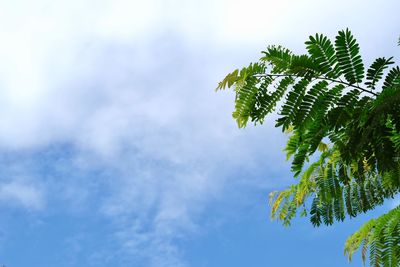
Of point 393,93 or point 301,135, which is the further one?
point 301,135

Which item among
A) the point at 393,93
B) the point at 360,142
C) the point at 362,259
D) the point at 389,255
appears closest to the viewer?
the point at 393,93

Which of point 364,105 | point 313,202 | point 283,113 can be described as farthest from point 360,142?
point 313,202

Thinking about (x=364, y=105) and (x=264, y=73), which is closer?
(x=364, y=105)

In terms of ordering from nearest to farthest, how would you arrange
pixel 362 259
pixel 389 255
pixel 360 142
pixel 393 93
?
pixel 393 93, pixel 360 142, pixel 389 255, pixel 362 259

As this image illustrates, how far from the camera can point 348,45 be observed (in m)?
4.20

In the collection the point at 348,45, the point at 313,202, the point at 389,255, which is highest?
the point at 313,202

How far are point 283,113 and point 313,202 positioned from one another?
4.97 meters

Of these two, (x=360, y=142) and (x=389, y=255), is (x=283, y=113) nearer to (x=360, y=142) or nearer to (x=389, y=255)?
(x=360, y=142)

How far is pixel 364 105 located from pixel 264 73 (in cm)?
77

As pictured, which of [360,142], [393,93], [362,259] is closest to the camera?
[393,93]

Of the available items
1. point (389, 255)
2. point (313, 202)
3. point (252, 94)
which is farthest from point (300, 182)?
point (252, 94)

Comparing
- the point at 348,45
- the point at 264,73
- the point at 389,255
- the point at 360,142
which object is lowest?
the point at 360,142

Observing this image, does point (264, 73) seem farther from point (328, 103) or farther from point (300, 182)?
point (300, 182)

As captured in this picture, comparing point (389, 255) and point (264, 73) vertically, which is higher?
point (389, 255)
